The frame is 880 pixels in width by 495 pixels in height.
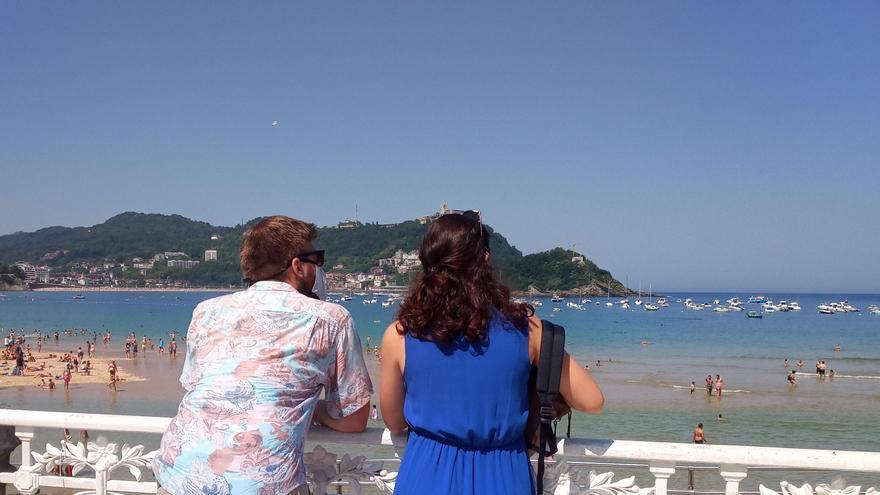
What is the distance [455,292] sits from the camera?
2.17 metres

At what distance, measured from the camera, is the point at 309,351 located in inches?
91.4

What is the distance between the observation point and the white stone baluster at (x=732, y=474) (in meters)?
2.83

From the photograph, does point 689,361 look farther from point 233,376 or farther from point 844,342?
point 233,376

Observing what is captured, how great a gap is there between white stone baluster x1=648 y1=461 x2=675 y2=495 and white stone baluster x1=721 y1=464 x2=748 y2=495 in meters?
0.20

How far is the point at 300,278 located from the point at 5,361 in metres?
40.2

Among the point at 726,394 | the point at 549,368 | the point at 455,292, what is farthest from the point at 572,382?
the point at 726,394

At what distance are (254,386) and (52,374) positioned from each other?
34.8 m

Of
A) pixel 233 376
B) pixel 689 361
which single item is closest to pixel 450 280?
pixel 233 376

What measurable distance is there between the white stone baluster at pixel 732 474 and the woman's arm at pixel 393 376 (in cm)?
136

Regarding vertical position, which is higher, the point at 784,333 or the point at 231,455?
the point at 231,455

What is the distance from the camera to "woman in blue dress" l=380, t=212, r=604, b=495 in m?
2.14

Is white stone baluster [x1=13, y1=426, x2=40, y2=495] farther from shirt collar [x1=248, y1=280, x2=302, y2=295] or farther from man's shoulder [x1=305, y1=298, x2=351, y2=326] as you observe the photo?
man's shoulder [x1=305, y1=298, x2=351, y2=326]

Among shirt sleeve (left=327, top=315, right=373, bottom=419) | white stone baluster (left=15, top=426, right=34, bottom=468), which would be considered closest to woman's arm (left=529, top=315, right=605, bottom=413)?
shirt sleeve (left=327, top=315, right=373, bottom=419)

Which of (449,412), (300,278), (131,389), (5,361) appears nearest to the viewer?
(449,412)
